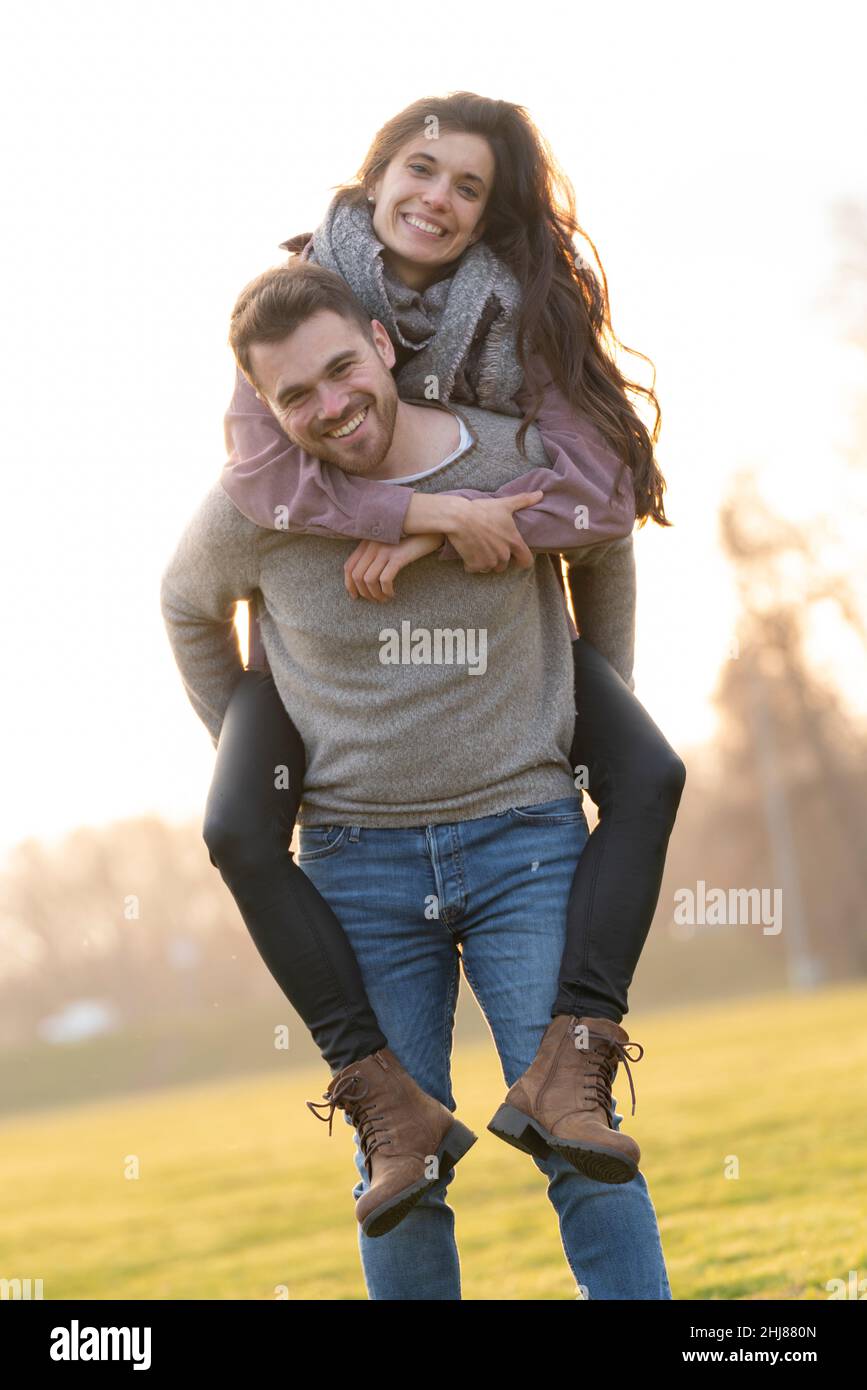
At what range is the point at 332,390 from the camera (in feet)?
8.51

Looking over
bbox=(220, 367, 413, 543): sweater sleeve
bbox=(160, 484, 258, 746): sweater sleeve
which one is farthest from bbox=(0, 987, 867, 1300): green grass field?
bbox=(220, 367, 413, 543): sweater sleeve

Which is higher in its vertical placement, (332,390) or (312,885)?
(332,390)

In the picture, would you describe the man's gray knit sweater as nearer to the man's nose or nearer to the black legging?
the black legging

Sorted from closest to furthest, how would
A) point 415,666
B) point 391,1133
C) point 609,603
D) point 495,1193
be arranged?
point 391,1133, point 415,666, point 609,603, point 495,1193

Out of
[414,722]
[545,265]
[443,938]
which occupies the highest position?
[545,265]

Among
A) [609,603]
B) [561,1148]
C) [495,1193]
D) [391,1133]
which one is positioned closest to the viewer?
[561,1148]

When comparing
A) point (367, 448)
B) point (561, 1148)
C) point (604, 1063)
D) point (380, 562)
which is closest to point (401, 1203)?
point (561, 1148)

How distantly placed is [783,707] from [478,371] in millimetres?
30894

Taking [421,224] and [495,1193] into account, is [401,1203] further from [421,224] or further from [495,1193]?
[495,1193]

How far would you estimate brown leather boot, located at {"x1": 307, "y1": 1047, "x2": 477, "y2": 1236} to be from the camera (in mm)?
A: 2525

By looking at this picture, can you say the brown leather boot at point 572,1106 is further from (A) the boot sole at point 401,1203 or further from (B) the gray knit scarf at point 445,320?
(B) the gray knit scarf at point 445,320

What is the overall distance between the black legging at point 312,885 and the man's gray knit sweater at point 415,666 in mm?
61

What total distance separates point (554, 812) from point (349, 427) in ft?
2.56
